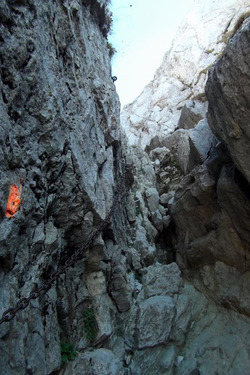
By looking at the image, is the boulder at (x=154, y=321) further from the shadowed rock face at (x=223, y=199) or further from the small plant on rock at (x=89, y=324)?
the small plant on rock at (x=89, y=324)

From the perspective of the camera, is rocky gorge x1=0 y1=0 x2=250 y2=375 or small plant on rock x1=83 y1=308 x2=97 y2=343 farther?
small plant on rock x1=83 y1=308 x2=97 y2=343

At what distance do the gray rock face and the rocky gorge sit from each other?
3 cm

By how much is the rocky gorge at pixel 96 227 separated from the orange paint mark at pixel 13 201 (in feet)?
0.09

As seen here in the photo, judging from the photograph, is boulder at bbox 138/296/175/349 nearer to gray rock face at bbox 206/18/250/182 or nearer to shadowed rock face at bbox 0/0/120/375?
shadowed rock face at bbox 0/0/120/375

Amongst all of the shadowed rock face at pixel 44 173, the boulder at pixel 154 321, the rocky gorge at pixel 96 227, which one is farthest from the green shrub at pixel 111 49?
the boulder at pixel 154 321

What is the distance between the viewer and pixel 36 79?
16.8 feet

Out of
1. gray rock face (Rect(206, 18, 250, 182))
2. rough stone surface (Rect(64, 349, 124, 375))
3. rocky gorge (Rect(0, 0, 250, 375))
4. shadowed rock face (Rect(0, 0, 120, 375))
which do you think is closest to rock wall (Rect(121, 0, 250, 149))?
rocky gorge (Rect(0, 0, 250, 375))

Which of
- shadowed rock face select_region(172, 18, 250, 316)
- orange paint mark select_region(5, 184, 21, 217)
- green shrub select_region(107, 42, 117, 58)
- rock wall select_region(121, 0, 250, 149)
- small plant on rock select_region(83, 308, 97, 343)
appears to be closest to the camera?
orange paint mark select_region(5, 184, 21, 217)

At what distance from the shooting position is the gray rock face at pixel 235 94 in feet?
19.3

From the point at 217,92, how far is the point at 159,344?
7.69 meters

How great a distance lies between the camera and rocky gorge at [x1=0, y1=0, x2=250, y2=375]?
14.4ft

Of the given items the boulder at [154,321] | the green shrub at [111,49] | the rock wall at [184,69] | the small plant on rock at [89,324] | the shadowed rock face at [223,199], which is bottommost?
the boulder at [154,321]

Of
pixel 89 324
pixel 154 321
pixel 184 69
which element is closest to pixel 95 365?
pixel 89 324

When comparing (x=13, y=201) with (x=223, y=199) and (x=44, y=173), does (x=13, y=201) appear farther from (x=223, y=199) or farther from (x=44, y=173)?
(x=223, y=199)
